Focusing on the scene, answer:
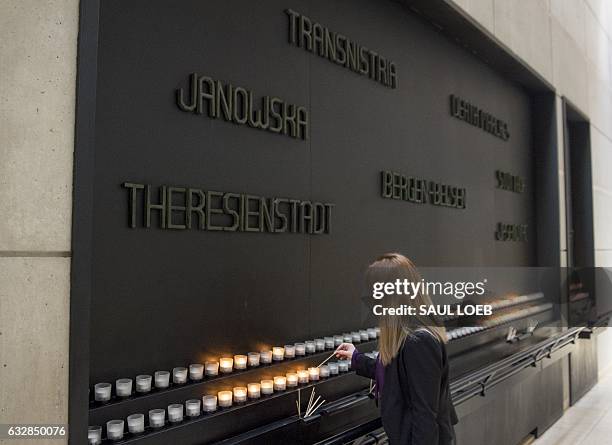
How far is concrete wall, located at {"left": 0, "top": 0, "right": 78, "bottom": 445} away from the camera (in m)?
1.64

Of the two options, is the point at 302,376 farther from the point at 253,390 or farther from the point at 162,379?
the point at 162,379

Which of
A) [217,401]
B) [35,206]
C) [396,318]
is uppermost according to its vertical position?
[35,206]

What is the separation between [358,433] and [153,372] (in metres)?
1.02

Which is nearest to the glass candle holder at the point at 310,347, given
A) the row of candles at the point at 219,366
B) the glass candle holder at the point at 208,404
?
the row of candles at the point at 219,366

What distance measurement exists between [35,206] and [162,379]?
0.90 metres

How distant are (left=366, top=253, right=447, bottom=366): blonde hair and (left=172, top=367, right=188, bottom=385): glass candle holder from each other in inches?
32.3

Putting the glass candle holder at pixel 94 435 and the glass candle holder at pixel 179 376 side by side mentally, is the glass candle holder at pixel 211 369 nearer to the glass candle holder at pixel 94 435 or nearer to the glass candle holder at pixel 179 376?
the glass candle holder at pixel 179 376

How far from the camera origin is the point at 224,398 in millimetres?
2340

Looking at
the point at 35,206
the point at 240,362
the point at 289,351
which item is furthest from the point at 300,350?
the point at 35,206

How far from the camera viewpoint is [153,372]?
2.30 meters

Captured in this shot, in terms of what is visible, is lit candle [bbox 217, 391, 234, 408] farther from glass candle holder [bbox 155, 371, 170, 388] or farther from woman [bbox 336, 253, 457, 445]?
woman [bbox 336, 253, 457, 445]

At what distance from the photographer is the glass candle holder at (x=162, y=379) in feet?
7.26

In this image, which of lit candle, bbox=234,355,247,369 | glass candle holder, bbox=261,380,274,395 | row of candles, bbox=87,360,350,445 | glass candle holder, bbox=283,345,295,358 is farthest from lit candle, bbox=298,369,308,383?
lit candle, bbox=234,355,247,369

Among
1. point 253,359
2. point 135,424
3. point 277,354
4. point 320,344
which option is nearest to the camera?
point 135,424
